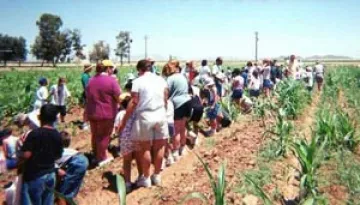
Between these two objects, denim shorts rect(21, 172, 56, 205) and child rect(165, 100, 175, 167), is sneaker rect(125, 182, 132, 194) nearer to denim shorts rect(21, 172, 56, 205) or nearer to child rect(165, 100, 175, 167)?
child rect(165, 100, 175, 167)

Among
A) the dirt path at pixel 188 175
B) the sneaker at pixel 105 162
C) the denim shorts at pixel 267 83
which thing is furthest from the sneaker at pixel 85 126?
the denim shorts at pixel 267 83

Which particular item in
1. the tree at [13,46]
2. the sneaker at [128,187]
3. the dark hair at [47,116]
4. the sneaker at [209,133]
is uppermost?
the tree at [13,46]

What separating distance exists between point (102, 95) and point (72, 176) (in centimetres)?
210

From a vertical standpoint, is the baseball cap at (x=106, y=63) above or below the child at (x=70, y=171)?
above

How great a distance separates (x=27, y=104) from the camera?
13.1 metres

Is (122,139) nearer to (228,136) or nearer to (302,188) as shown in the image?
(302,188)

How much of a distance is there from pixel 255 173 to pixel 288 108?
5024mm

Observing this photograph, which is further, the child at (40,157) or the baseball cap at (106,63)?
the baseball cap at (106,63)

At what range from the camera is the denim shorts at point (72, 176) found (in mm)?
4789

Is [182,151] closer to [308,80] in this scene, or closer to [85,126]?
[85,126]

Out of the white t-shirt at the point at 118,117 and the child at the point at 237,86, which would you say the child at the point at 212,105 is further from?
the white t-shirt at the point at 118,117

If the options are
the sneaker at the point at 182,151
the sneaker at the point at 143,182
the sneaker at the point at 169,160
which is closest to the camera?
the sneaker at the point at 143,182

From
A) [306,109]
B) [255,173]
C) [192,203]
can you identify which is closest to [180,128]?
[255,173]

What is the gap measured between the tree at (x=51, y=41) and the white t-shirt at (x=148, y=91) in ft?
237
